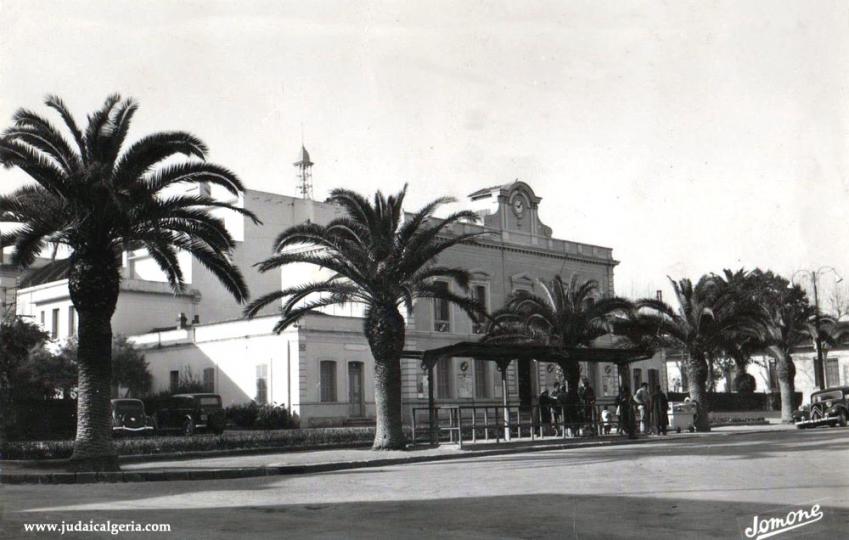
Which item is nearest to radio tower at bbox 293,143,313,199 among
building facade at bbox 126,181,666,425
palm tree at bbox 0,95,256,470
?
building facade at bbox 126,181,666,425

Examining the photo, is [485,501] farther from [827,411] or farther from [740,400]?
[740,400]

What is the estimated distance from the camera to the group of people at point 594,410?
28.7 m

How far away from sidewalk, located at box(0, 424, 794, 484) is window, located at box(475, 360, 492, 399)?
721 inches

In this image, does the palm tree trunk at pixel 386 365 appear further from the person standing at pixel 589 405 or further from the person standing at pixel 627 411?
the person standing at pixel 589 405

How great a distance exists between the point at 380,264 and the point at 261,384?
56.5 feet

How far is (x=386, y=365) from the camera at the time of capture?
2427cm

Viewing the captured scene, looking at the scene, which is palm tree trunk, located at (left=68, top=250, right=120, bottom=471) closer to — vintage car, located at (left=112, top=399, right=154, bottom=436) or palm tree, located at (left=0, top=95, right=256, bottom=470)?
palm tree, located at (left=0, top=95, right=256, bottom=470)

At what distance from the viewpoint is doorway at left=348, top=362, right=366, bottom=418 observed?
40531 mm

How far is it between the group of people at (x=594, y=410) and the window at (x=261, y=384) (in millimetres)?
12759

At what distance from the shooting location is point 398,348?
24312 millimetres

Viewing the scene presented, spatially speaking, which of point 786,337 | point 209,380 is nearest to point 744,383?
point 786,337

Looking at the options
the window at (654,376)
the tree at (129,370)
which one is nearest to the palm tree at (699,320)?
the tree at (129,370)

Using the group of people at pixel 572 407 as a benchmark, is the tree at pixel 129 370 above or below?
above

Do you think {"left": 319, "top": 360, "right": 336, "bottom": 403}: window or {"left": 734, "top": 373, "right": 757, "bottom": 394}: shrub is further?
{"left": 734, "top": 373, "right": 757, "bottom": 394}: shrub
